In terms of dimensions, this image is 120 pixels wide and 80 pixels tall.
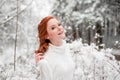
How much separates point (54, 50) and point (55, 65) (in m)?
0.12

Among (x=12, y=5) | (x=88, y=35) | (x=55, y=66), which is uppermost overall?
(x=55, y=66)

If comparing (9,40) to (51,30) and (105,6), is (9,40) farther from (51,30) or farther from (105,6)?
(51,30)

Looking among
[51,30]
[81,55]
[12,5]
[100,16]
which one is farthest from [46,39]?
[100,16]

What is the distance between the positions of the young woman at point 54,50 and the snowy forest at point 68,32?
3.33m

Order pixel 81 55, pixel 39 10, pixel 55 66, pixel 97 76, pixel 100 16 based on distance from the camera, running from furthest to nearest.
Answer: pixel 39 10 < pixel 100 16 < pixel 81 55 < pixel 97 76 < pixel 55 66

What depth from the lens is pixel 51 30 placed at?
9.69ft

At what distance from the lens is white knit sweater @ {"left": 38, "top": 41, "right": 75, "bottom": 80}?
284cm

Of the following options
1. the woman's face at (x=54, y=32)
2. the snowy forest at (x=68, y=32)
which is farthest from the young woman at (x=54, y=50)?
the snowy forest at (x=68, y=32)

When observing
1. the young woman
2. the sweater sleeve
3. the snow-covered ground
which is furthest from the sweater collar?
the snow-covered ground

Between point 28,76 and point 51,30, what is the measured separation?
13.1 feet

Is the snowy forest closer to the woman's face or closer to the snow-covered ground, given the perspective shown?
the snow-covered ground

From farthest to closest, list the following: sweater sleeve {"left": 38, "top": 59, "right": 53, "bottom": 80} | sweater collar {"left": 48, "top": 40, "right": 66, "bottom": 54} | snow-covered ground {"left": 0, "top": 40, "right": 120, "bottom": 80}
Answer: snow-covered ground {"left": 0, "top": 40, "right": 120, "bottom": 80} < sweater collar {"left": 48, "top": 40, "right": 66, "bottom": 54} < sweater sleeve {"left": 38, "top": 59, "right": 53, "bottom": 80}

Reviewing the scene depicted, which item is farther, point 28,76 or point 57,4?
point 57,4

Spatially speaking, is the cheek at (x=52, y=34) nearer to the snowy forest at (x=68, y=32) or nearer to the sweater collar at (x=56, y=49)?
the sweater collar at (x=56, y=49)
